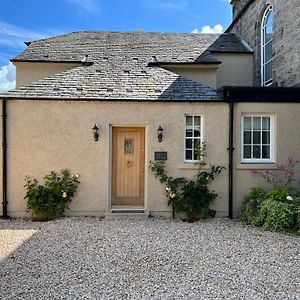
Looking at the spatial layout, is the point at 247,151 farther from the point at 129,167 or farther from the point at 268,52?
the point at 268,52

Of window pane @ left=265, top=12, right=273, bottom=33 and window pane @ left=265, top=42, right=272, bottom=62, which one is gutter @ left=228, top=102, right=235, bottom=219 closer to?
window pane @ left=265, top=42, right=272, bottom=62

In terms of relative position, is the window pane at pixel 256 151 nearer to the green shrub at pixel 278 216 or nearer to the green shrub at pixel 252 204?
the green shrub at pixel 252 204

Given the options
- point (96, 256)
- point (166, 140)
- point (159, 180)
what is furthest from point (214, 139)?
point (96, 256)

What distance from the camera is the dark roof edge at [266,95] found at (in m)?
9.82

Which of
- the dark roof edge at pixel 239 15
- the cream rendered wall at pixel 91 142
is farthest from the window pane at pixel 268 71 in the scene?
the cream rendered wall at pixel 91 142

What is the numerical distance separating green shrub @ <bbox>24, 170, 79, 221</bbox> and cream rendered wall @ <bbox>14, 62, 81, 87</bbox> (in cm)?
570

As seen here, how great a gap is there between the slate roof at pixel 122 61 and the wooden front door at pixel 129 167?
4.29 ft

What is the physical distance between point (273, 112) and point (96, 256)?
6923 millimetres

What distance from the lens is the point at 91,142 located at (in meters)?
9.77

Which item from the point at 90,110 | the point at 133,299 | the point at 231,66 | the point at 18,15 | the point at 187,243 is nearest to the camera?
the point at 133,299

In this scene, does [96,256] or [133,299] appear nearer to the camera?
[133,299]

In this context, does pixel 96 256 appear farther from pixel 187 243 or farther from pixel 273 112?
pixel 273 112

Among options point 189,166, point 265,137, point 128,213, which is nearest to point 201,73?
point 265,137

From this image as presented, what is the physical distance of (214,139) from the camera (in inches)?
390
